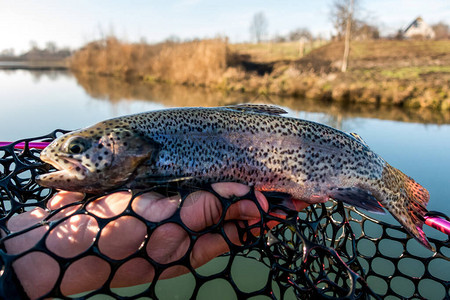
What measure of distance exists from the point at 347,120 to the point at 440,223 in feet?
42.8

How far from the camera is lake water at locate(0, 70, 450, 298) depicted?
8.27 metres

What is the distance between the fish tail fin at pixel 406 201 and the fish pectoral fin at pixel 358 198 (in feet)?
0.40

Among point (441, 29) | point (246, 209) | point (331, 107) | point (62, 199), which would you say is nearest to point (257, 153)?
point (246, 209)

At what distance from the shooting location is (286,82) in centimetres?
2277

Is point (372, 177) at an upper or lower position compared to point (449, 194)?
upper

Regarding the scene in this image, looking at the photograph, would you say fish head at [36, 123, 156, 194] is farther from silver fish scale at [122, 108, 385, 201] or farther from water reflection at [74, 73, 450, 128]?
water reflection at [74, 73, 450, 128]

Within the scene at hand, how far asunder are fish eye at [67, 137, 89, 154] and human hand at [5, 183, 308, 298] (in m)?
0.40

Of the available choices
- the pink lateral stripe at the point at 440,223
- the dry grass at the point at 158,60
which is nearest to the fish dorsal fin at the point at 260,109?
the pink lateral stripe at the point at 440,223

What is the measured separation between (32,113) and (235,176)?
14160 mm

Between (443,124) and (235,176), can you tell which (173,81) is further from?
(235,176)

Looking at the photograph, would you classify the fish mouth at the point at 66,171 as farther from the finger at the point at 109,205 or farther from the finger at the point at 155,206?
the finger at the point at 155,206

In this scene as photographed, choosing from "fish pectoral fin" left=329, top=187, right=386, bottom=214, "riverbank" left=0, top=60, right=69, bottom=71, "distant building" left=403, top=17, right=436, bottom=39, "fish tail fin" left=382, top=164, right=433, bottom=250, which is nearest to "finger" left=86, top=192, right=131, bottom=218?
"fish pectoral fin" left=329, top=187, right=386, bottom=214

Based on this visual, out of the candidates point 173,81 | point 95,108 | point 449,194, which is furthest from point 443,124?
point 173,81

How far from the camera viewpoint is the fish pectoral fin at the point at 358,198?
2.20 m
